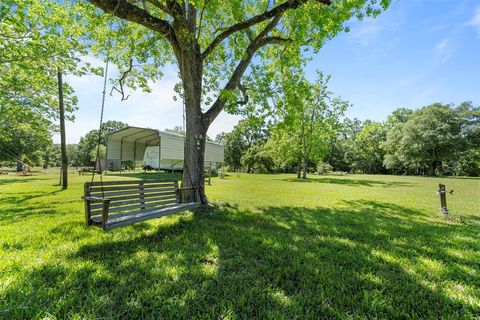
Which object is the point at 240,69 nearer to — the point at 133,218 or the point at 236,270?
the point at 133,218

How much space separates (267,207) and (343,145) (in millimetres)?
52057

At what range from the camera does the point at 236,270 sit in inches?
115

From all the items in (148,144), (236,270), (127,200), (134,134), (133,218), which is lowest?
(236,270)

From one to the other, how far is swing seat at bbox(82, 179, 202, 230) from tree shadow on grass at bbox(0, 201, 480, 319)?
45 centimetres

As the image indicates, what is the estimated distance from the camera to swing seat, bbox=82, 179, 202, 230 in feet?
11.4

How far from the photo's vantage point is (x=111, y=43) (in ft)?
25.9

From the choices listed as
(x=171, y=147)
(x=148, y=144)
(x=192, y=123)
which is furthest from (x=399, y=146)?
(x=192, y=123)

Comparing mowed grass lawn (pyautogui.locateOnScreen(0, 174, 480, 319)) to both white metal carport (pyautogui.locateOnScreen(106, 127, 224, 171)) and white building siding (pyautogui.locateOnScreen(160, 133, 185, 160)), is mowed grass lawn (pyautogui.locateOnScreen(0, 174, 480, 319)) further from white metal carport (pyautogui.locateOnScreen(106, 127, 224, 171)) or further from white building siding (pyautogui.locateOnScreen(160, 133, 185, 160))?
white metal carport (pyautogui.locateOnScreen(106, 127, 224, 171))

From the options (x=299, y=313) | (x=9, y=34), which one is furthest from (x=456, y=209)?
(x=9, y=34)

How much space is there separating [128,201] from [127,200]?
59 centimetres

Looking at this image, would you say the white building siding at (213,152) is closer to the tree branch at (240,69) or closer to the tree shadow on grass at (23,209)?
the tree shadow on grass at (23,209)

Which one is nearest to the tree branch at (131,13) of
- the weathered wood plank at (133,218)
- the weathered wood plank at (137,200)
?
the weathered wood plank at (137,200)

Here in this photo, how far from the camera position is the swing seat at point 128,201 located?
348cm

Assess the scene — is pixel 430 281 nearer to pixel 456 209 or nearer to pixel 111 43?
pixel 456 209
